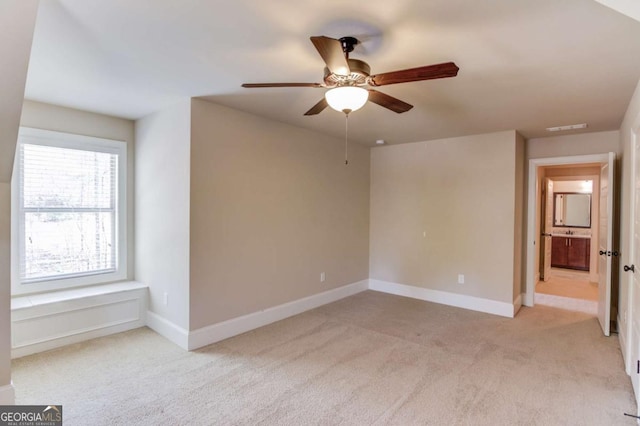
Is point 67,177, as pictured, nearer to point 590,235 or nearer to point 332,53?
point 332,53

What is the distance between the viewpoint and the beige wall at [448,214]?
4.40 meters

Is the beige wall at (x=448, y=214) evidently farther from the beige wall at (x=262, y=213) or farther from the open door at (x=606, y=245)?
the open door at (x=606, y=245)

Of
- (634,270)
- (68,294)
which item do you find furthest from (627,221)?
(68,294)

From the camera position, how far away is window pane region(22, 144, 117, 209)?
3.39 metres

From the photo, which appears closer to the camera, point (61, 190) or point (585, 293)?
point (61, 190)

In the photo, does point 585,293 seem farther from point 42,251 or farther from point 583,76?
point 42,251

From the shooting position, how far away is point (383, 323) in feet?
13.2

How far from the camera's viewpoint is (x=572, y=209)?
7320mm

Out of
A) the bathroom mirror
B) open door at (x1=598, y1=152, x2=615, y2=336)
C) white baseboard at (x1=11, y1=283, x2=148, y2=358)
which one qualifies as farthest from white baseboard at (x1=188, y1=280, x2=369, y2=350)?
the bathroom mirror

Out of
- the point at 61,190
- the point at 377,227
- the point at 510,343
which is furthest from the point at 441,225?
the point at 61,190

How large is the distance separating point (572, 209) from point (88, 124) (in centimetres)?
896

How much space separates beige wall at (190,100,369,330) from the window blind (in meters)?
1.47

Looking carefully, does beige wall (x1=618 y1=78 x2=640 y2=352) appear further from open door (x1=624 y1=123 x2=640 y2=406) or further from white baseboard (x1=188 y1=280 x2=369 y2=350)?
white baseboard (x1=188 y1=280 x2=369 y2=350)

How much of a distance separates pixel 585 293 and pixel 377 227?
3.58 m
